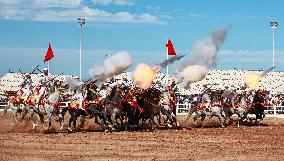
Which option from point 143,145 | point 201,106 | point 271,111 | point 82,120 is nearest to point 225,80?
point 271,111

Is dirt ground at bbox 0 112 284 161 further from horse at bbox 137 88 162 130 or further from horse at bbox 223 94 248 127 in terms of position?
horse at bbox 223 94 248 127

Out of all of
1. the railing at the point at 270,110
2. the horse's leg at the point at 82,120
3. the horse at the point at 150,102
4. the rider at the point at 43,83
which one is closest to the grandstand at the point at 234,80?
the railing at the point at 270,110

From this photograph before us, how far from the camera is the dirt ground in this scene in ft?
53.1

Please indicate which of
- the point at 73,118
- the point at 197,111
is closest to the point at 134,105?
the point at 73,118

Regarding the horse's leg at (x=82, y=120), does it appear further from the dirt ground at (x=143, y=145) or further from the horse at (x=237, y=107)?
the horse at (x=237, y=107)

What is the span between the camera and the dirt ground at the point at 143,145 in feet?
53.1

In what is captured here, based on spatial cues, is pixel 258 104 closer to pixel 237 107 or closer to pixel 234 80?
pixel 237 107

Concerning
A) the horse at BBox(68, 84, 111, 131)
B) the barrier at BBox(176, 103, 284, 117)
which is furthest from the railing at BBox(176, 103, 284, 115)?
the horse at BBox(68, 84, 111, 131)

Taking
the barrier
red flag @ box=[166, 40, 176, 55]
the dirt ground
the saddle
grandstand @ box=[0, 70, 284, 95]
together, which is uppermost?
grandstand @ box=[0, 70, 284, 95]

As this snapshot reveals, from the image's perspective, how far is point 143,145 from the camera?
19.0 metres

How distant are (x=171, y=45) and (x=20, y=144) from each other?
15902mm

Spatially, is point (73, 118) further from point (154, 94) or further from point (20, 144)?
point (20, 144)

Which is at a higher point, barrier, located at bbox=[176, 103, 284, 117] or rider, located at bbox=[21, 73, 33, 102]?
rider, located at bbox=[21, 73, 33, 102]

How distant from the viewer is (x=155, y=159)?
1554cm
